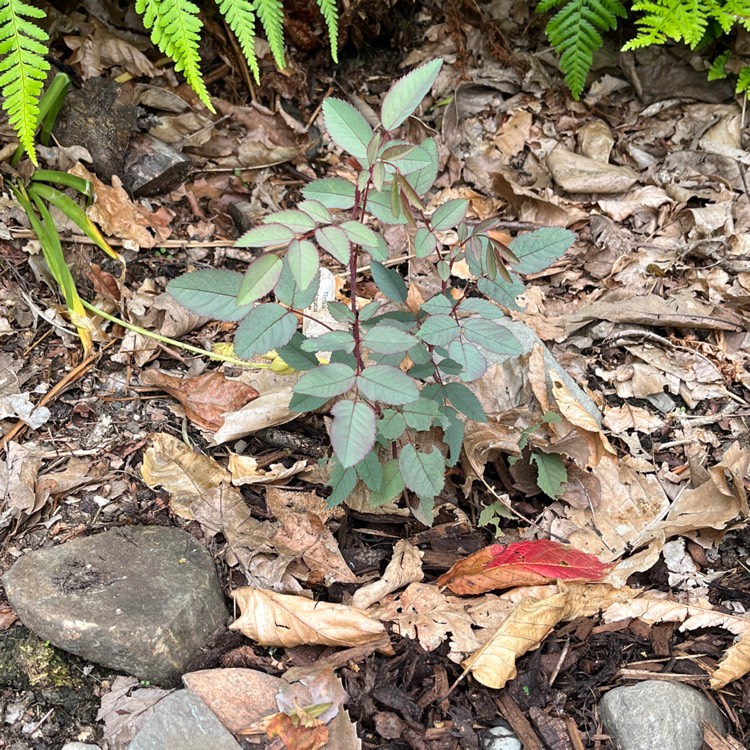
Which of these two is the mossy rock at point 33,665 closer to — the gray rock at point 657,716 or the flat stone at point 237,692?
the flat stone at point 237,692

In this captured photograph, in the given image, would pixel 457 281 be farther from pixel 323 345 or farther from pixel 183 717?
pixel 183 717

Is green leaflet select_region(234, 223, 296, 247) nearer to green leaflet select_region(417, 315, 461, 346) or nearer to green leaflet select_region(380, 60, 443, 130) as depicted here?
green leaflet select_region(380, 60, 443, 130)

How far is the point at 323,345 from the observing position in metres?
1.47

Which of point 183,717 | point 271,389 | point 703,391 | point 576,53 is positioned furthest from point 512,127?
point 183,717

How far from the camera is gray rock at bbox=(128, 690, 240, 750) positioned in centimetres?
156

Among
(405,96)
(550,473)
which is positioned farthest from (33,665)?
(405,96)

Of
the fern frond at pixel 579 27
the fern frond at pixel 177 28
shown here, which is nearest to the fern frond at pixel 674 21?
the fern frond at pixel 579 27

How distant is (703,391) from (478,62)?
209 cm

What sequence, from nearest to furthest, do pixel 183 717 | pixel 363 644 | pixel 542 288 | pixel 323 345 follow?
pixel 323 345
pixel 183 717
pixel 363 644
pixel 542 288

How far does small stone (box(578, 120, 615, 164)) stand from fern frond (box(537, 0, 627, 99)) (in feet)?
0.76

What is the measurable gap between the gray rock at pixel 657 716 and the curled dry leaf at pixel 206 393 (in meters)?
1.38

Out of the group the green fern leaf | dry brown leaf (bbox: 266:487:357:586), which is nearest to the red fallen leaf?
dry brown leaf (bbox: 266:487:357:586)

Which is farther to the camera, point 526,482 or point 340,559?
point 526,482

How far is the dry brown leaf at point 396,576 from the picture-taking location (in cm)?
188
